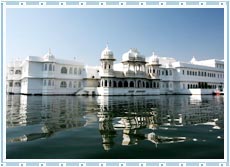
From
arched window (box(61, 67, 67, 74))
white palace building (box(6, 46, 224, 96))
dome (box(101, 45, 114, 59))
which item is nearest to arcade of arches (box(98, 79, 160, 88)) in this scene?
white palace building (box(6, 46, 224, 96))

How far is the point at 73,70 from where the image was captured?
2875 cm

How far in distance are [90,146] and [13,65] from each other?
32.5 meters

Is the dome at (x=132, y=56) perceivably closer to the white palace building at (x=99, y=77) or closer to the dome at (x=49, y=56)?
the white palace building at (x=99, y=77)

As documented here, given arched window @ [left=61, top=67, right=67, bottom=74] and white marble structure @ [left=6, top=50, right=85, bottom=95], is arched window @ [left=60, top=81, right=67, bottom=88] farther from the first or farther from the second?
arched window @ [left=61, top=67, right=67, bottom=74]

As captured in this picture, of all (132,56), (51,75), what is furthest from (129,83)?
(51,75)

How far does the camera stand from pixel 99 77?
28438mm

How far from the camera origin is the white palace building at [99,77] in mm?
25484

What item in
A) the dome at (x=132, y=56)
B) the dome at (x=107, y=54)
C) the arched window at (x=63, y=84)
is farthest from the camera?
the dome at (x=132, y=56)

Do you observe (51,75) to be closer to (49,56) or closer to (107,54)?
(49,56)

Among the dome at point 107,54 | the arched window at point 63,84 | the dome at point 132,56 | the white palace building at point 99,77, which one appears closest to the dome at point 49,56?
the white palace building at point 99,77

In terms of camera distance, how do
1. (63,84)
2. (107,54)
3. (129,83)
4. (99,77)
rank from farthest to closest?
1. (99,77)
2. (63,84)
3. (129,83)
4. (107,54)
